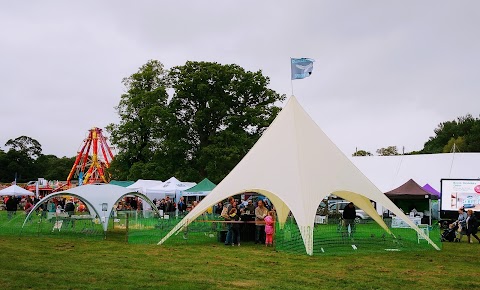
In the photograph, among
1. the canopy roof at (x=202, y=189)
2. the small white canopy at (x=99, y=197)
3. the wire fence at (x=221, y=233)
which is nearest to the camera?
the wire fence at (x=221, y=233)

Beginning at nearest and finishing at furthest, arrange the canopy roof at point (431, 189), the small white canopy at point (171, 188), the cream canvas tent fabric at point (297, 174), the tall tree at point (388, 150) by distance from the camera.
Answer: the cream canvas tent fabric at point (297, 174), the canopy roof at point (431, 189), the small white canopy at point (171, 188), the tall tree at point (388, 150)

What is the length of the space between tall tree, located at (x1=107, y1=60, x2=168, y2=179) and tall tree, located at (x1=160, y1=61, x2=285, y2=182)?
129cm

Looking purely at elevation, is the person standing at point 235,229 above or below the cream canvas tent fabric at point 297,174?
below

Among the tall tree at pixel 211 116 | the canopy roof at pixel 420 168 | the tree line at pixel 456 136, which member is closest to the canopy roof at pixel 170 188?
the tall tree at pixel 211 116

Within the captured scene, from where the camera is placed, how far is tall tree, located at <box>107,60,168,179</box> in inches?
1533

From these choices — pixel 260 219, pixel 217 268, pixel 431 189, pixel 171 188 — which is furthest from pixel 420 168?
pixel 217 268

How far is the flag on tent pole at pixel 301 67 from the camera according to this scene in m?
16.7

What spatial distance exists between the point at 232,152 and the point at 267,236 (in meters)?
20.0

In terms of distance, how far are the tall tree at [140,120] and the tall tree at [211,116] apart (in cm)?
129

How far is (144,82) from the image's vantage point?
42656mm

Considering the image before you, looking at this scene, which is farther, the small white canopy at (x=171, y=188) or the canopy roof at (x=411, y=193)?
the small white canopy at (x=171, y=188)

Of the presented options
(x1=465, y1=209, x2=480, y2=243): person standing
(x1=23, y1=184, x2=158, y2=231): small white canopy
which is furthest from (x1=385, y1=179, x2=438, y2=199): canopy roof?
(x1=23, y1=184, x2=158, y2=231): small white canopy

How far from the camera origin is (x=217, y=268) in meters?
10.6

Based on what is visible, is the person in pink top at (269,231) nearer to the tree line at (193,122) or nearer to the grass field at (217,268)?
the grass field at (217,268)
